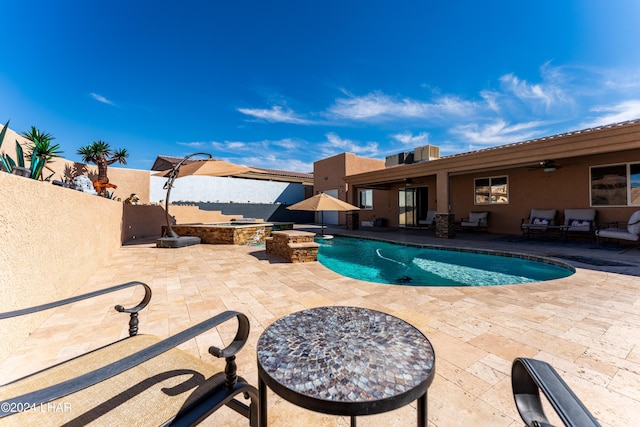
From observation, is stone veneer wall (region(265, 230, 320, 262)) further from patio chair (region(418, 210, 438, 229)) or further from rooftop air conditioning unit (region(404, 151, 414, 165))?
rooftop air conditioning unit (region(404, 151, 414, 165))

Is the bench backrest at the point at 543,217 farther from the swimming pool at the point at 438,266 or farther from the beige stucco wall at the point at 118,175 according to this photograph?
the beige stucco wall at the point at 118,175

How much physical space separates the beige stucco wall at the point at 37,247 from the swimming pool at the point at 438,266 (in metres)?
5.19

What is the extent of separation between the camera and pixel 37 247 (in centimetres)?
298

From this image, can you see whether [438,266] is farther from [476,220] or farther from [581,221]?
[476,220]

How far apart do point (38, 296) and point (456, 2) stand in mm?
12888

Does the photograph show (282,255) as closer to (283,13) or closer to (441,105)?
(283,13)

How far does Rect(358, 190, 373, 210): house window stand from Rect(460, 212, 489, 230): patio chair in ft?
22.4

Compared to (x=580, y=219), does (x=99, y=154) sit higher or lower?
higher

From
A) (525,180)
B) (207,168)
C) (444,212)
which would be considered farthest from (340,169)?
(207,168)

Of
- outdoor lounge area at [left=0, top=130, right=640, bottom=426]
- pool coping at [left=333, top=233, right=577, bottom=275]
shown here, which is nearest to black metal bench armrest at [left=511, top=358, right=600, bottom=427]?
outdoor lounge area at [left=0, top=130, right=640, bottom=426]

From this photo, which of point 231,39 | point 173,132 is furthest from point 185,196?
point 231,39

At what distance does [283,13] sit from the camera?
10.5m

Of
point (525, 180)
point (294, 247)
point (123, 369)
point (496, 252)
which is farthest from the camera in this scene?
point (525, 180)

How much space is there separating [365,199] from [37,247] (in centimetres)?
1676
